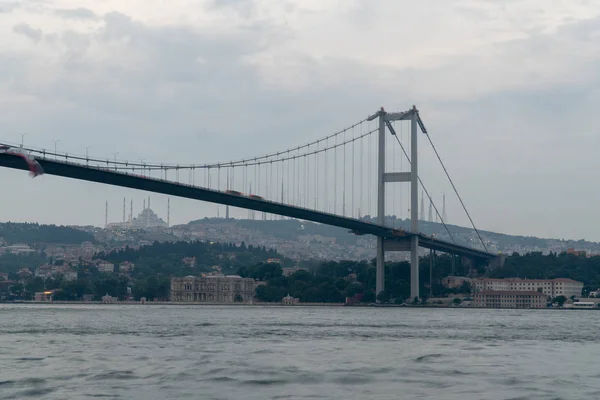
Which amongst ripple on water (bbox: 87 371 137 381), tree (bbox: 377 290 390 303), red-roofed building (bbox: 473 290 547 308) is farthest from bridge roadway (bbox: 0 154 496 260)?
ripple on water (bbox: 87 371 137 381)

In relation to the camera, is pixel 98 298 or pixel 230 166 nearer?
pixel 230 166

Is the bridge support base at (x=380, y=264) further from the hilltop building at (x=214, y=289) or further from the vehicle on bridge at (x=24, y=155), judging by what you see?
the hilltop building at (x=214, y=289)

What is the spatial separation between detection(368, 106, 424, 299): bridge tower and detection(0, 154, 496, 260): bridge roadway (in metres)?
0.71

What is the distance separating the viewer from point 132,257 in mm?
149750

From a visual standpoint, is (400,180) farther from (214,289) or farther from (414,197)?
(214,289)

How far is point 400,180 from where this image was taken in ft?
219

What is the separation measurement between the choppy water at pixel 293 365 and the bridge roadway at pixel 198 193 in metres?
11.6

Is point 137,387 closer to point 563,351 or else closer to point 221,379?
point 221,379

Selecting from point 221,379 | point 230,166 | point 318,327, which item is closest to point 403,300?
point 230,166

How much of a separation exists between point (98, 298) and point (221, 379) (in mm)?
89049

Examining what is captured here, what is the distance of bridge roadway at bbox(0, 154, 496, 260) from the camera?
44.2m

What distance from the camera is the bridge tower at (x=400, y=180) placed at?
2566 inches

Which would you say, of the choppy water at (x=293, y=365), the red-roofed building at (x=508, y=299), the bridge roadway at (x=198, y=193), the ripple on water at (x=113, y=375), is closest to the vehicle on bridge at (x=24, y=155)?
the bridge roadway at (x=198, y=193)

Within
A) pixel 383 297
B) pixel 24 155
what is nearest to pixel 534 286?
pixel 383 297
